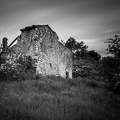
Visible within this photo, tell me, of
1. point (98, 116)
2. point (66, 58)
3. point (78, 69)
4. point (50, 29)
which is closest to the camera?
point (98, 116)

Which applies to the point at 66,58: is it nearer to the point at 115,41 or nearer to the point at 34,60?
the point at 34,60

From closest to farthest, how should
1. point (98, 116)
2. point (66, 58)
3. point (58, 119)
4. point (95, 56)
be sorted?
point (58, 119), point (98, 116), point (66, 58), point (95, 56)

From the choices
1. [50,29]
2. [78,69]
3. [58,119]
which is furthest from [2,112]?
[78,69]

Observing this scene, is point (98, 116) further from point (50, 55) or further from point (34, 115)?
point (50, 55)

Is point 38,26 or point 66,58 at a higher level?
point 38,26

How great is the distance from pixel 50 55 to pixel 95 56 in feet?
132

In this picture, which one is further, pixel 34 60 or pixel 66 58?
pixel 66 58

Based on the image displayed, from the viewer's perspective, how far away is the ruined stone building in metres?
14.5

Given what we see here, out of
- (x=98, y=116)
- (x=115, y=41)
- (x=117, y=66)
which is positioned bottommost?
(x=98, y=116)

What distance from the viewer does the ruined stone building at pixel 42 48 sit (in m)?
14.5

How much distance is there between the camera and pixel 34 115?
12.8 ft

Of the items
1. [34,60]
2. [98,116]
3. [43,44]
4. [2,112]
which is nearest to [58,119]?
[98,116]

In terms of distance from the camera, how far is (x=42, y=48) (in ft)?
48.8

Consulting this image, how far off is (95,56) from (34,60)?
1681 inches
